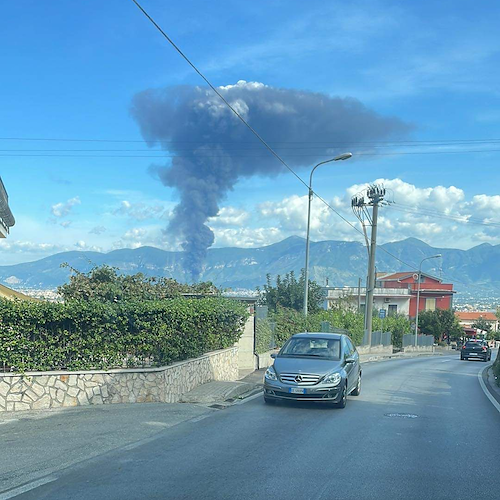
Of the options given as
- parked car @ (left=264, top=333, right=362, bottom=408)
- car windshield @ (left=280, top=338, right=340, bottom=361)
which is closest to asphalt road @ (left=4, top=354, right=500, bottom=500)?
parked car @ (left=264, top=333, right=362, bottom=408)

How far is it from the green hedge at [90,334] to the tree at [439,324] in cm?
7831

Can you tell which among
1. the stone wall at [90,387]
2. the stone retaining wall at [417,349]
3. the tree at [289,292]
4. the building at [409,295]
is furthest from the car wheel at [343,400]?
the building at [409,295]

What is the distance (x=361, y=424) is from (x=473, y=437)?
1.92 metres

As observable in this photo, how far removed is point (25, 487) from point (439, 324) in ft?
280

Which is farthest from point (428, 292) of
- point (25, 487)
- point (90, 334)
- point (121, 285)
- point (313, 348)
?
point (25, 487)

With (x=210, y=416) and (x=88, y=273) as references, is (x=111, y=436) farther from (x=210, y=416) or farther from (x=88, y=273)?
(x=88, y=273)

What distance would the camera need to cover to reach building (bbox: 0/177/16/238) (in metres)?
14.9

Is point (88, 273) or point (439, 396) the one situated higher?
point (88, 273)

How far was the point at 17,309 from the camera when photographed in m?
12.0

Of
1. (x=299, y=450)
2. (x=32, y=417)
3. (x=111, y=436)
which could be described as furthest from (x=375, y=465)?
(x=32, y=417)

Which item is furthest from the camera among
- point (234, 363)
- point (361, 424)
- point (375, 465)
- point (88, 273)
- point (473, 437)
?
point (88, 273)

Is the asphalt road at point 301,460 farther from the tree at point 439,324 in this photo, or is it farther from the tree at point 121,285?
the tree at point 439,324

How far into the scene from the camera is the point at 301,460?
26.7 ft

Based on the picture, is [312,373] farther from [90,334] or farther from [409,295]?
[409,295]
